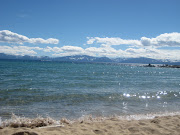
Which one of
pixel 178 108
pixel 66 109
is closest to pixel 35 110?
pixel 66 109

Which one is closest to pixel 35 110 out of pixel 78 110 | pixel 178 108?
pixel 78 110

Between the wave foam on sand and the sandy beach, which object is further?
the wave foam on sand

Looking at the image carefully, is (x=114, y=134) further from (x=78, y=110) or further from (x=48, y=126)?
(x=78, y=110)

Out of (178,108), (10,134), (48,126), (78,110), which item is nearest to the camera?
(10,134)

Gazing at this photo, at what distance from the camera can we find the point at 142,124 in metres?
8.25

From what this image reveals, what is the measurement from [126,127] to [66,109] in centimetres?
507

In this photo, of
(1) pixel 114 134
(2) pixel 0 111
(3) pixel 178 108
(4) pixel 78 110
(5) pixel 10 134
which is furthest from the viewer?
(3) pixel 178 108

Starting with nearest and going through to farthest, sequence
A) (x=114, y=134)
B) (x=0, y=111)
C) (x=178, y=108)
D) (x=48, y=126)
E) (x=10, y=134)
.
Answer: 1. (x=10, y=134)
2. (x=114, y=134)
3. (x=48, y=126)
4. (x=0, y=111)
5. (x=178, y=108)

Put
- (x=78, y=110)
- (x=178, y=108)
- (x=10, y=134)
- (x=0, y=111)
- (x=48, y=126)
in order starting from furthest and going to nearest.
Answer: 1. (x=178, y=108)
2. (x=78, y=110)
3. (x=0, y=111)
4. (x=48, y=126)
5. (x=10, y=134)

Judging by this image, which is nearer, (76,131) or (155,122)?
(76,131)

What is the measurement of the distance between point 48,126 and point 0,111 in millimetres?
4864

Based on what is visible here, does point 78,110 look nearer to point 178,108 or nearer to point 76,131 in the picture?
point 76,131

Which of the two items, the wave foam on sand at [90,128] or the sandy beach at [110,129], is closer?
the sandy beach at [110,129]

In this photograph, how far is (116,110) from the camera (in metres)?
11.7
